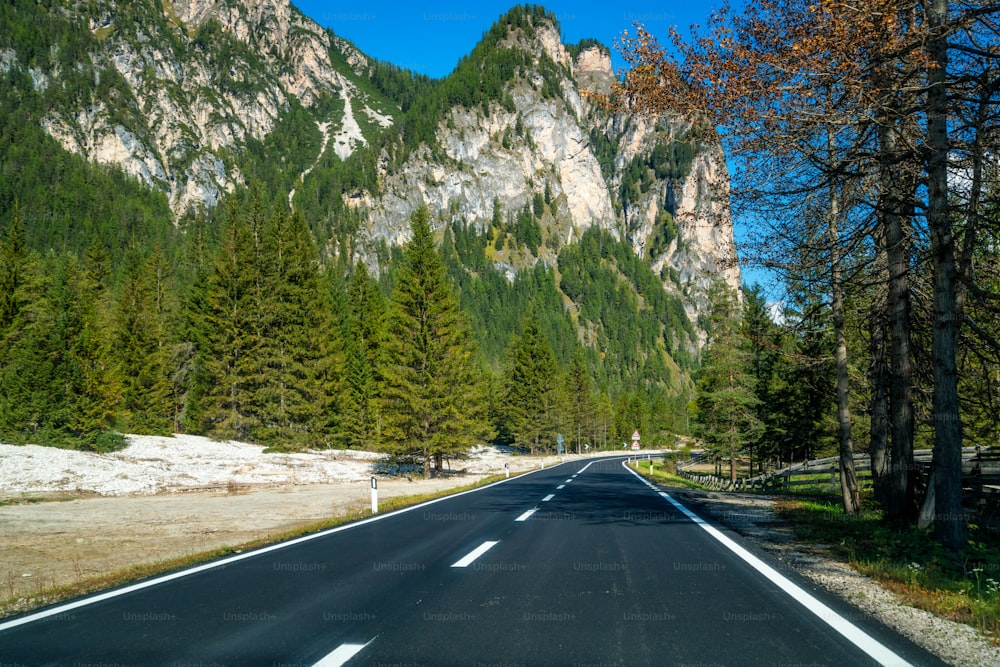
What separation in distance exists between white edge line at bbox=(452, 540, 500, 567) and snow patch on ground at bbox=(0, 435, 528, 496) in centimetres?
1757

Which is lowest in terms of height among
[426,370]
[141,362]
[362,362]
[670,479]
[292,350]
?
[670,479]

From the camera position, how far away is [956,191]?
27.9 feet

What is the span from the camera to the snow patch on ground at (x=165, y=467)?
2066 cm

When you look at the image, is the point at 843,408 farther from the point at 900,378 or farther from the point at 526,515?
the point at 526,515

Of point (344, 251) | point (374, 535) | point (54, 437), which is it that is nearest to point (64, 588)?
point (374, 535)

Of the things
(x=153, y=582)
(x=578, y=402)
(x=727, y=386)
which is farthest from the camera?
(x=578, y=402)

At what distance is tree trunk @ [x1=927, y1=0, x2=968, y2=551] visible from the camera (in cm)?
757

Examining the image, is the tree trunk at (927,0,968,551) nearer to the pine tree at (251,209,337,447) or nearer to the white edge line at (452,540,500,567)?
the white edge line at (452,540,500,567)

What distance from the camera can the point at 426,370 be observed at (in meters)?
31.4

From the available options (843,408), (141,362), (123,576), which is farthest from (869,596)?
(141,362)

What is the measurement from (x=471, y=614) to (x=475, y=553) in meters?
3.14

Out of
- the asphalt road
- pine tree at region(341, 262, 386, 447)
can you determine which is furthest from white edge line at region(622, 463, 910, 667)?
pine tree at region(341, 262, 386, 447)

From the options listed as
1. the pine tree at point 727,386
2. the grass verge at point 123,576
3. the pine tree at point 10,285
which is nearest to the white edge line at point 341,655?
the grass verge at point 123,576

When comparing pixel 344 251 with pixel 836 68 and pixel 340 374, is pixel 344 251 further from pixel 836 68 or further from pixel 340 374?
pixel 836 68
